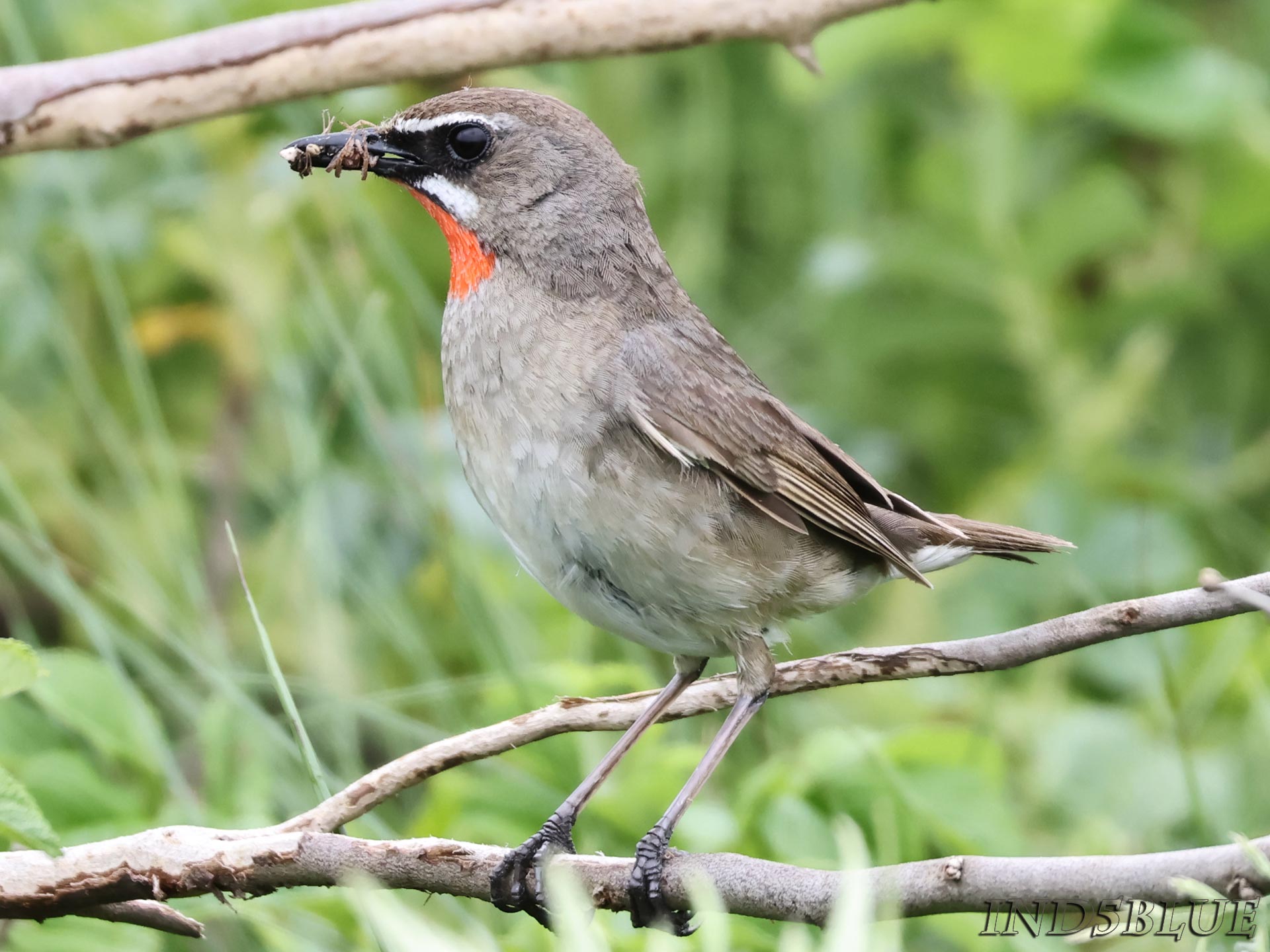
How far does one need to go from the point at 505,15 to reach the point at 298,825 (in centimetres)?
172

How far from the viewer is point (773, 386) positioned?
6.58m

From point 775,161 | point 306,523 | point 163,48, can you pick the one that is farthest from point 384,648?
point 775,161

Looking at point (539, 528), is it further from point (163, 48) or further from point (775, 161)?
point (775, 161)

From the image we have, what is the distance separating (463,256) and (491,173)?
0.19 m

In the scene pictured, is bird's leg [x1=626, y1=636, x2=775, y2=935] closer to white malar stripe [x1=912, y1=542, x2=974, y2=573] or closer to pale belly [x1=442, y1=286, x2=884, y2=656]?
pale belly [x1=442, y1=286, x2=884, y2=656]

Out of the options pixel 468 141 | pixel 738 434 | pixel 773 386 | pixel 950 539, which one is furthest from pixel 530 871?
pixel 773 386

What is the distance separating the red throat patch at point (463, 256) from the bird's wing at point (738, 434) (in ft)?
1.20

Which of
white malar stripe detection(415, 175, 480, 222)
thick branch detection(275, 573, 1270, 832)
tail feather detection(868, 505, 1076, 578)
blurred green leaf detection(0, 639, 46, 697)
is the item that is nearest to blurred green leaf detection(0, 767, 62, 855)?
blurred green leaf detection(0, 639, 46, 697)

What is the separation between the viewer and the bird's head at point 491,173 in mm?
3322

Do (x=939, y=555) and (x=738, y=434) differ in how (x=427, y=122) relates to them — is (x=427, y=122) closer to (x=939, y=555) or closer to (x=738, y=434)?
(x=738, y=434)

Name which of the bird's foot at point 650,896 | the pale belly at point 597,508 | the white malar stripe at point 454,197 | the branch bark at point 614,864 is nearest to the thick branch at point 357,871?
the branch bark at point 614,864

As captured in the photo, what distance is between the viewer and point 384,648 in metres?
5.06

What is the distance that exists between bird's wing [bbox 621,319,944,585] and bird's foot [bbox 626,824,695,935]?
2.57ft

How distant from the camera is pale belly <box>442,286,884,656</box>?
2.99 m
